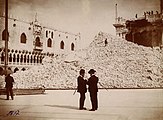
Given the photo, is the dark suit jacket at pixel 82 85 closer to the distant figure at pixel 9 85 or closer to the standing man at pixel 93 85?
the standing man at pixel 93 85

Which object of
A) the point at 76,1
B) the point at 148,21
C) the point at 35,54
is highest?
the point at 76,1

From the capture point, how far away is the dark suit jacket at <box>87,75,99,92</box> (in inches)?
210

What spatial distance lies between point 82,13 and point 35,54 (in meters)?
0.93

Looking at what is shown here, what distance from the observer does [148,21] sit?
208 inches

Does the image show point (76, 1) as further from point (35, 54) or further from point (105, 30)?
point (35, 54)

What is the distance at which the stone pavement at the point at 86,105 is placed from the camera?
4980 mm

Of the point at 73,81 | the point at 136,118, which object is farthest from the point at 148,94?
the point at 73,81

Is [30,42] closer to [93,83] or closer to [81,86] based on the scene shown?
Result: [81,86]

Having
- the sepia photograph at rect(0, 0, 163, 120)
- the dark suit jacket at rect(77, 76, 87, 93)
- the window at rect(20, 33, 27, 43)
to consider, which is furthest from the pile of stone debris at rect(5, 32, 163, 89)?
the window at rect(20, 33, 27, 43)

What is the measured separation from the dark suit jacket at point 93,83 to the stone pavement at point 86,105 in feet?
0.32

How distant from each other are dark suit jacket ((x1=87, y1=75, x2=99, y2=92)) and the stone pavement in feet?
0.32

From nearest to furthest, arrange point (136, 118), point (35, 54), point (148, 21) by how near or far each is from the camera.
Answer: point (136, 118), point (148, 21), point (35, 54)

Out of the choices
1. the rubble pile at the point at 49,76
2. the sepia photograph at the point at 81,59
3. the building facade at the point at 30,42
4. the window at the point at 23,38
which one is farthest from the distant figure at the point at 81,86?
the window at the point at 23,38

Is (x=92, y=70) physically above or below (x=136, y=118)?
above
